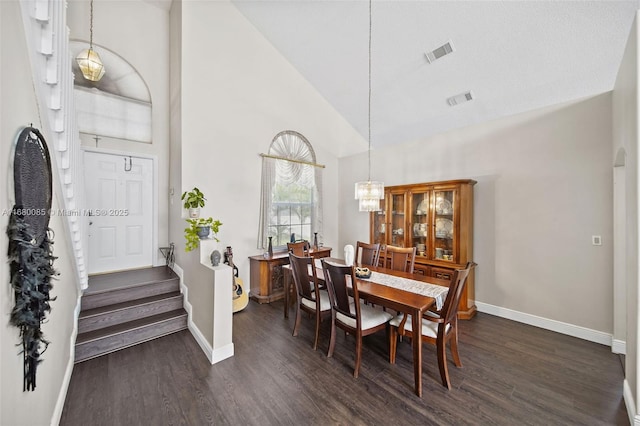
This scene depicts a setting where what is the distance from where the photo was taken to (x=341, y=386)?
2107mm

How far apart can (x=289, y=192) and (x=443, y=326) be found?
11.4 ft

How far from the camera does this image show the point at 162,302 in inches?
123

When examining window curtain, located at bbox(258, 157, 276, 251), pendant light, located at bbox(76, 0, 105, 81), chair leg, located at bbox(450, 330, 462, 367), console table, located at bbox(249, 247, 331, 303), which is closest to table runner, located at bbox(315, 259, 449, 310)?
chair leg, located at bbox(450, 330, 462, 367)

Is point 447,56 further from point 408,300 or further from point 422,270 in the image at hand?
point 408,300

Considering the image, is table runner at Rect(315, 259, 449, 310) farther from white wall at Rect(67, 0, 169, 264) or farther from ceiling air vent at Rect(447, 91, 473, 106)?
white wall at Rect(67, 0, 169, 264)

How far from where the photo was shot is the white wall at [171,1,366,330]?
368cm

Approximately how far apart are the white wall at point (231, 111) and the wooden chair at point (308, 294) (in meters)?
1.37

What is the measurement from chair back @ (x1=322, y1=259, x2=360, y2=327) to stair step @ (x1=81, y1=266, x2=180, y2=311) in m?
2.26

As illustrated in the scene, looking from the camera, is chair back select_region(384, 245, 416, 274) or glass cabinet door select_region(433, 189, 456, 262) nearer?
chair back select_region(384, 245, 416, 274)

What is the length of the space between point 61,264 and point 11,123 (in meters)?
1.50

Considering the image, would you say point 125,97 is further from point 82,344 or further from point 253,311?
point 253,311

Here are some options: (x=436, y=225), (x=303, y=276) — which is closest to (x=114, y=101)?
(x=303, y=276)

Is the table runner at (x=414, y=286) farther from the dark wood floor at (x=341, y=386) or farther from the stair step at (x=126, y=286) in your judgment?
the stair step at (x=126, y=286)

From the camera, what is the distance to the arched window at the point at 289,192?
4457 mm
